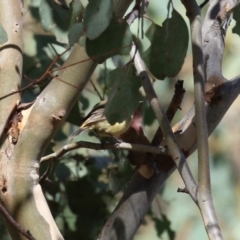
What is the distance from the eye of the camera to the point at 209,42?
1.00 meters

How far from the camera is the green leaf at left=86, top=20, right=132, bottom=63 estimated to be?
0.74 meters

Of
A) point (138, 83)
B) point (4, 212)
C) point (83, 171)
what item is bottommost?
point (4, 212)

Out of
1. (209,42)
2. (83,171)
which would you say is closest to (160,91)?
(83,171)

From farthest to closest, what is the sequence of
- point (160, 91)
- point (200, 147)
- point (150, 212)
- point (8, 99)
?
point (160, 91), point (150, 212), point (8, 99), point (200, 147)

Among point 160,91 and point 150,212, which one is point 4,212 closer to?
point 150,212

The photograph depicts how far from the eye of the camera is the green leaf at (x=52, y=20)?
1.28 meters

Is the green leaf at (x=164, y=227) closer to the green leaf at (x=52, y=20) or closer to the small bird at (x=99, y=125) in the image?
the small bird at (x=99, y=125)

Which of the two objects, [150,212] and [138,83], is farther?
[150,212]

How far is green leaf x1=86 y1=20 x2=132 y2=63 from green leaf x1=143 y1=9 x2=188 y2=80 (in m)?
0.08

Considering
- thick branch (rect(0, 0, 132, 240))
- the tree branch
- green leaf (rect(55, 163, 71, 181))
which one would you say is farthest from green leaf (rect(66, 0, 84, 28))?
green leaf (rect(55, 163, 71, 181))

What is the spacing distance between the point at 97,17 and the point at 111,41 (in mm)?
54

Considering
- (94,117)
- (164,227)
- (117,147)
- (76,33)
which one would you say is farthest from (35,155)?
(164,227)

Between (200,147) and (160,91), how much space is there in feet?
2.72

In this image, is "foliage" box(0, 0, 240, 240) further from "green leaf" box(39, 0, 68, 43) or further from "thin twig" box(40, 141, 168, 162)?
"thin twig" box(40, 141, 168, 162)
